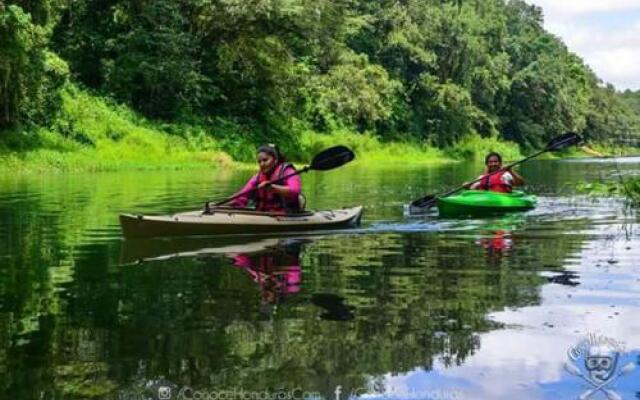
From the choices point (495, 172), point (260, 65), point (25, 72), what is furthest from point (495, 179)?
point (260, 65)

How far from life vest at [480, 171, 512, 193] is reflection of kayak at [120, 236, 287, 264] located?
5.49 metres

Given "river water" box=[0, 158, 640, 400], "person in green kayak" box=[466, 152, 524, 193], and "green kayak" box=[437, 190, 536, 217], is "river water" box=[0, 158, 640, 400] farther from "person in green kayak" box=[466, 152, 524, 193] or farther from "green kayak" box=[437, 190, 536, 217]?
"person in green kayak" box=[466, 152, 524, 193]

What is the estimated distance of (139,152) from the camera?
3103 centimetres

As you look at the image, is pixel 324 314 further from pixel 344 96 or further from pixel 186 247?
pixel 344 96

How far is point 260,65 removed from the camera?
1428 inches

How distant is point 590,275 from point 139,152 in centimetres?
2520

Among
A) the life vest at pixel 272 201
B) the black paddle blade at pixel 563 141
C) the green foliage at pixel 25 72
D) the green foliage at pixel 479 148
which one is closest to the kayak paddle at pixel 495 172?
the black paddle blade at pixel 563 141

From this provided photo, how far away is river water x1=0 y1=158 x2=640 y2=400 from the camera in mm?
4398

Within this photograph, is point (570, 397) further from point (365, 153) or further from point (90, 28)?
point (365, 153)

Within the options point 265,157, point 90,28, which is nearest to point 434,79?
point 90,28

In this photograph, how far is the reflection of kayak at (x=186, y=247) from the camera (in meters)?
9.03

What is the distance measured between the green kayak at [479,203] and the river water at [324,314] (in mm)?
1921

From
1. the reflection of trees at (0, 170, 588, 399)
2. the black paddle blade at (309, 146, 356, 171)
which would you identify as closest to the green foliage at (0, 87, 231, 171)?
the black paddle blade at (309, 146, 356, 171)

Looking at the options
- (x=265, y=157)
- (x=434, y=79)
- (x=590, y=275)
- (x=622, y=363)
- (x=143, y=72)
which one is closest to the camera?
(x=622, y=363)
